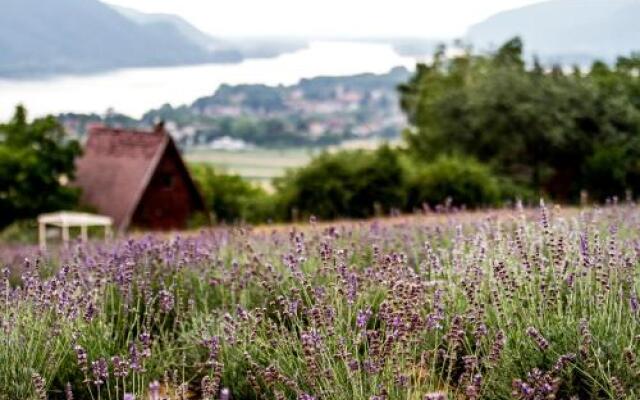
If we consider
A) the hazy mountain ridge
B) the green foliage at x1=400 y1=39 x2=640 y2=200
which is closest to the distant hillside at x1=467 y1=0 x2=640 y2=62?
the green foliage at x1=400 y1=39 x2=640 y2=200

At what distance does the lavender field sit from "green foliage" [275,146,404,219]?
64.7 ft

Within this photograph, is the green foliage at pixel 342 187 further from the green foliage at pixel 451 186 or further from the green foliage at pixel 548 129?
the green foliage at pixel 548 129

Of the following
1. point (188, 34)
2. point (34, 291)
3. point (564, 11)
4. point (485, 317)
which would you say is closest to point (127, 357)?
point (34, 291)

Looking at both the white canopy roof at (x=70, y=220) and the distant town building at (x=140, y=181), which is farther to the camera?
the distant town building at (x=140, y=181)

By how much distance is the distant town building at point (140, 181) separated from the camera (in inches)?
1690

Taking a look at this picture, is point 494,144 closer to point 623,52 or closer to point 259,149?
point 623,52

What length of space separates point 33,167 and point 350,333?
35129mm

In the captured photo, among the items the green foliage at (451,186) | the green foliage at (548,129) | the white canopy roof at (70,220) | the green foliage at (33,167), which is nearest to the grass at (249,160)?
the green foliage at (548,129)

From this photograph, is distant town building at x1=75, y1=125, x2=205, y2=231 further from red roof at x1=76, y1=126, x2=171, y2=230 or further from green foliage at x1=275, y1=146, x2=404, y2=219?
Result: green foliage at x1=275, y1=146, x2=404, y2=219

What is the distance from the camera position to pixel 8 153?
37.6 meters

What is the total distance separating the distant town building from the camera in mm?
42938

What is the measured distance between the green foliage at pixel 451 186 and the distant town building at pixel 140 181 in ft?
61.9

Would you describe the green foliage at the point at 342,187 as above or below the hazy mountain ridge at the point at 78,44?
below

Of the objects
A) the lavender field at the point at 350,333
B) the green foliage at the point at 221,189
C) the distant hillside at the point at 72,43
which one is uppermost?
the distant hillside at the point at 72,43
